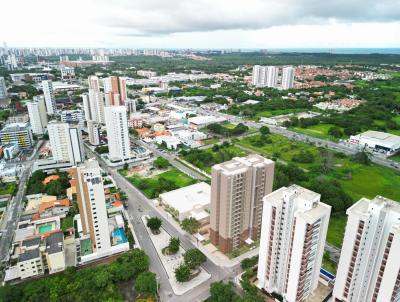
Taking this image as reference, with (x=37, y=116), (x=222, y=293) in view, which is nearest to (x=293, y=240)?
(x=222, y=293)

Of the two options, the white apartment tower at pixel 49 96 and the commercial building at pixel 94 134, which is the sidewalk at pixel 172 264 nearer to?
the commercial building at pixel 94 134

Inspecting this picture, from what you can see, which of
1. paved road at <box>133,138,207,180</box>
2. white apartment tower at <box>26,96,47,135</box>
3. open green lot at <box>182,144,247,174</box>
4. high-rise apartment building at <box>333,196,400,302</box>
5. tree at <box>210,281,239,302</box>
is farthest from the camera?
white apartment tower at <box>26,96,47,135</box>

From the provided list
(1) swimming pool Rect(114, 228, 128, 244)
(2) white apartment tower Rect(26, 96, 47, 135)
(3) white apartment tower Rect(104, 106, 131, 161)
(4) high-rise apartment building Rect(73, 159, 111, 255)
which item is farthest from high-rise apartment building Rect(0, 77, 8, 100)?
(1) swimming pool Rect(114, 228, 128, 244)

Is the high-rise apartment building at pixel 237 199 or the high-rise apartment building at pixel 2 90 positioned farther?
the high-rise apartment building at pixel 2 90

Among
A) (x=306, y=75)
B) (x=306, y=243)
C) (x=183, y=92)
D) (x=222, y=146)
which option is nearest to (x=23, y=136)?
(x=222, y=146)

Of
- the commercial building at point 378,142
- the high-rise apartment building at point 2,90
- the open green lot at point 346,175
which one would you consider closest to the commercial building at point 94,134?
the open green lot at point 346,175

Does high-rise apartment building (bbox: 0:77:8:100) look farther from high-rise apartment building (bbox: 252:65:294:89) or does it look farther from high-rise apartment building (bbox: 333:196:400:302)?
high-rise apartment building (bbox: 333:196:400:302)

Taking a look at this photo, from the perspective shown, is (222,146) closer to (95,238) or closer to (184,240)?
(184,240)
